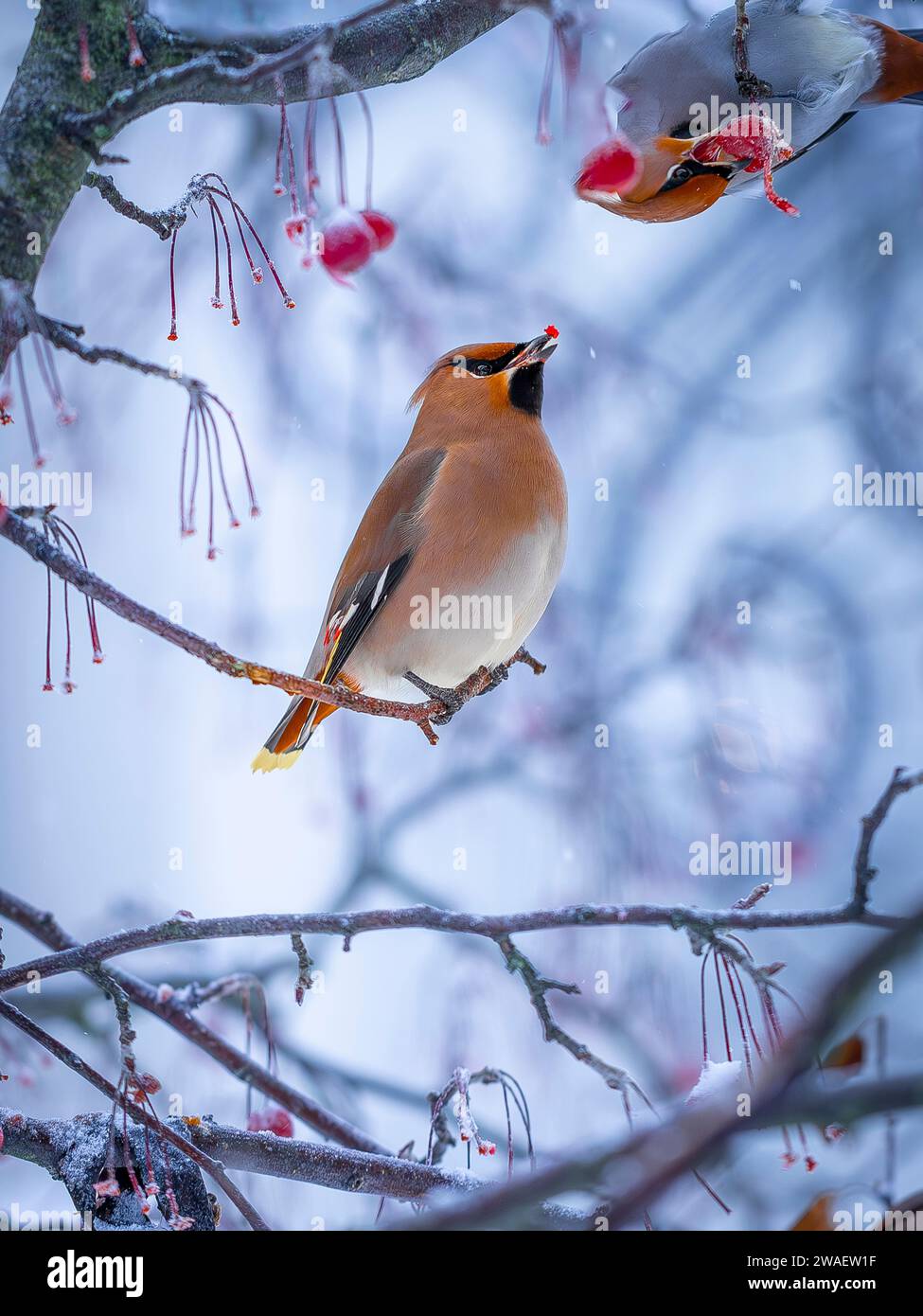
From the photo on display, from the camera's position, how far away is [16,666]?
1.59m

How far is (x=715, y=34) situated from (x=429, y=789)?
1.11 metres

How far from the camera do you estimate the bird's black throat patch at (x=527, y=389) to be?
5.15ft

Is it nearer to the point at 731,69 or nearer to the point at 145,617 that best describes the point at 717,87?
the point at 731,69

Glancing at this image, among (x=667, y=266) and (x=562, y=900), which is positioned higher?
(x=667, y=266)

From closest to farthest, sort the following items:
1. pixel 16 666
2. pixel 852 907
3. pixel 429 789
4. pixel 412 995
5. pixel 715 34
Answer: pixel 852 907 < pixel 715 34 < pixel 16 666 < pixel 412 995 < pixel 429 789

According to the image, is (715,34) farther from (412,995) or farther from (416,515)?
(412,995)

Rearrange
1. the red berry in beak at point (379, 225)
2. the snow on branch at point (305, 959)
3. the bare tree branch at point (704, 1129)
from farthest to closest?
the red berry in beak at point (379, 225) < the snow on branch at point (305, 959) < the bare tree branch at point (704, 1129)

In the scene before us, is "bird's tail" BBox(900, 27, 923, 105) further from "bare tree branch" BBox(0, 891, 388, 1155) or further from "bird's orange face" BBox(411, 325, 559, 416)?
"bare tree branch" BBox(0, 891, 388, 1155)

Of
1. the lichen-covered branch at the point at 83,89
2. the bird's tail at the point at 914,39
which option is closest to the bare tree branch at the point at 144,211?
the lichen-covered branch at the point at 83,89

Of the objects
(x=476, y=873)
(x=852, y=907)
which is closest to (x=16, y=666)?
(x=476, y=873)

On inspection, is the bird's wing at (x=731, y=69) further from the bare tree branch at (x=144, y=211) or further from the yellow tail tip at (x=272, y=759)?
the yellow tail tip at (x=272, y=759)

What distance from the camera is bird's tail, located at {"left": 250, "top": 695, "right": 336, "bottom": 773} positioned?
58.5 inches

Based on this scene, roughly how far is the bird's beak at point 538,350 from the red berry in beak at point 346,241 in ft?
0.80

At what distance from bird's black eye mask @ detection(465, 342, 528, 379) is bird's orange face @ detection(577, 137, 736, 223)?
0.21 m
